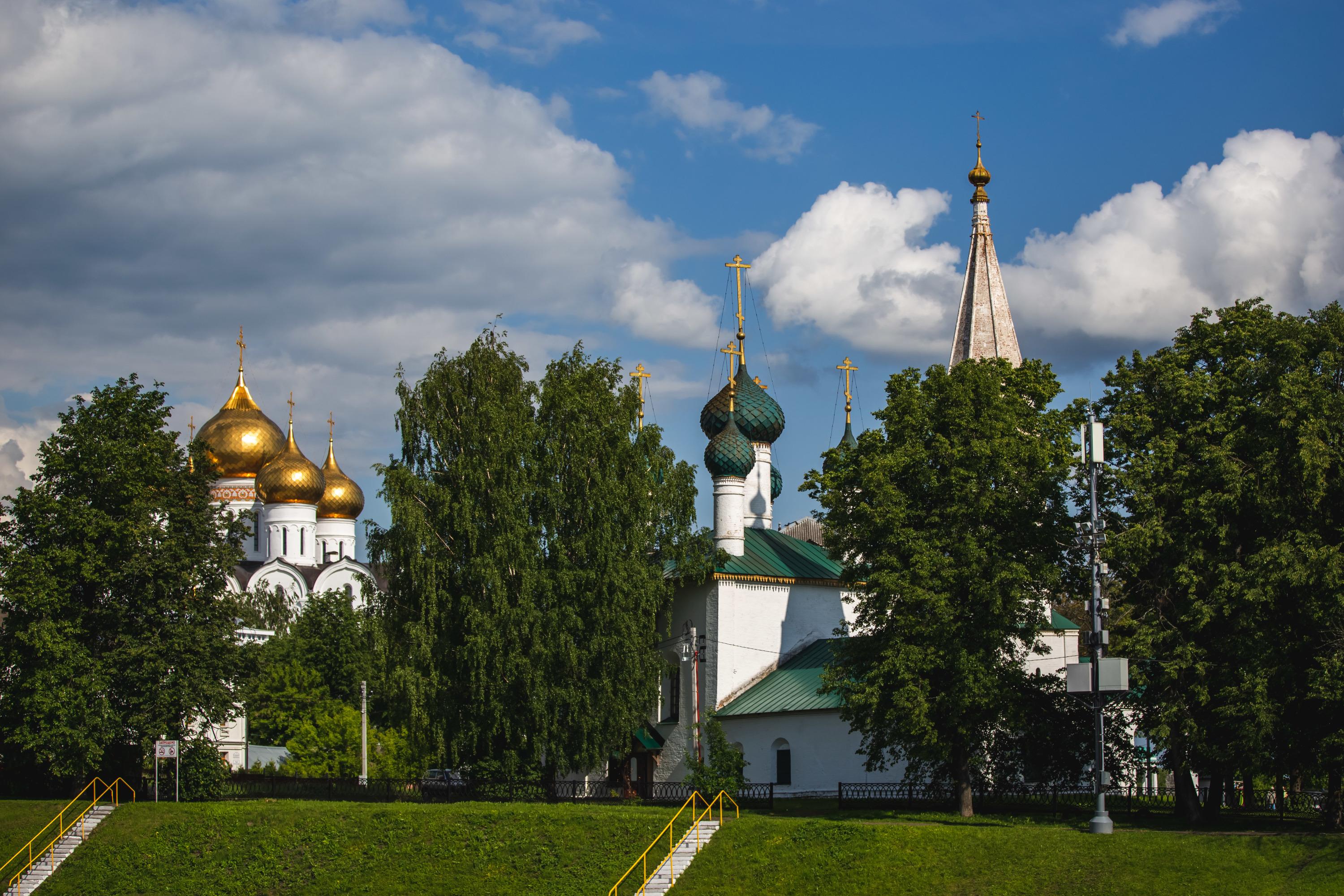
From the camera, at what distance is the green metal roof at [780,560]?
116ft

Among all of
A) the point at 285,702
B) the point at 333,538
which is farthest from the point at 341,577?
the point at 285,702

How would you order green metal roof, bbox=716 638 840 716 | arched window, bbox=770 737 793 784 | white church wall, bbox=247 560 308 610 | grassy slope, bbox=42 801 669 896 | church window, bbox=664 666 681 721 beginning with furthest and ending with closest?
white church wall, bbox=247 560 308 610
church window, bbox=664 666 681 721
arched window, bbox=770 737 793 784
green metal roof, bbox=716 638 840 716
grassy slope, bbox=42 801 669 896

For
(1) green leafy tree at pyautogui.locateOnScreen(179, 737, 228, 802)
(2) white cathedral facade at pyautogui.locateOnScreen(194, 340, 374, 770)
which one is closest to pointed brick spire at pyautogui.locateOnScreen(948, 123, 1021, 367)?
(1) green leafy tree at pyautogui.locateOnScreen(179, 737, 228, 802)

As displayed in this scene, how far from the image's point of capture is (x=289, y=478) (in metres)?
64.4

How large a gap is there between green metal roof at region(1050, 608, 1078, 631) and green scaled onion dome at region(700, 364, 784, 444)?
9.93 metres

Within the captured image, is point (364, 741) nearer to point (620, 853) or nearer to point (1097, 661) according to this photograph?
point (620, 853)

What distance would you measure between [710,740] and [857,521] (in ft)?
19.0

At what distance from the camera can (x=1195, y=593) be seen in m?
23.0

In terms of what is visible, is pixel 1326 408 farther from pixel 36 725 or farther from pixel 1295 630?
pixel 36 725

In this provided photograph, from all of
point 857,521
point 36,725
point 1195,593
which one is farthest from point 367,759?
point 1195,593

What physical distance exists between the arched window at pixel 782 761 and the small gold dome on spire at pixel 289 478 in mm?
38098

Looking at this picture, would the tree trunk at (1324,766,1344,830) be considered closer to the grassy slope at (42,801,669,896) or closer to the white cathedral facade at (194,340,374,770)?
the grassy slope at (42,801,669,896)

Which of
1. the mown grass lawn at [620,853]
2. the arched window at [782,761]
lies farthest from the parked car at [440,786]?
the arched window at [782,761]

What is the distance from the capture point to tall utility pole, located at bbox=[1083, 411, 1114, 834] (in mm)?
20859
